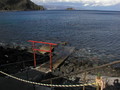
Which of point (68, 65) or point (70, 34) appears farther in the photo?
point (70, 34)

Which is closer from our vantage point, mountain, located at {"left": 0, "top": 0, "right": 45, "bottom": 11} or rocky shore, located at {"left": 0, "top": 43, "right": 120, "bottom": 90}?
rocky shore, located at {"left": 0, "top": 43, "right": 120, "bottom": 90}

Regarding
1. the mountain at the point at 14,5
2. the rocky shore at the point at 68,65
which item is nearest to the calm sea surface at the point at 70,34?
the rocky shore at the point at 68,65

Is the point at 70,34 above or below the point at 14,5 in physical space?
below

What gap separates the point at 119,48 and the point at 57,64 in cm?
1323

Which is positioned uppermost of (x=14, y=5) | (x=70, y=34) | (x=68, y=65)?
(x=14, y=5)

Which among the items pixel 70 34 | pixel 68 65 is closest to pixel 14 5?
pixel 70 34

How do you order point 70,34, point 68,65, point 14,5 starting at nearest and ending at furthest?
point 68,65, point 70,34, point 14,5

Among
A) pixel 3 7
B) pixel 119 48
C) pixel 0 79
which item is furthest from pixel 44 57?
pixel 3 7

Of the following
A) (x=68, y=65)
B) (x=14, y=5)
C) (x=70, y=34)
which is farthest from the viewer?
(x=14, y=5)

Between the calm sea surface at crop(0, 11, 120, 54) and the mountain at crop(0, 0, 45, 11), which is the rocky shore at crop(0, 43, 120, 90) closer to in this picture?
the calm sea surface at crop(0, 11, 120, 54)

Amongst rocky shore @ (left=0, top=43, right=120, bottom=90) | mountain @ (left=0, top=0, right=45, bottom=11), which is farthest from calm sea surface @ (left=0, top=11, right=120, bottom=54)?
mountain @ (left=0, top=0, right=45, bottom=11)

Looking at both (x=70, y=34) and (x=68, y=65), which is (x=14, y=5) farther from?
(x=68, y=65)

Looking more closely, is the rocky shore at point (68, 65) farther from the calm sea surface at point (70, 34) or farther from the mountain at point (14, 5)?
the mountain at point (14, 5)

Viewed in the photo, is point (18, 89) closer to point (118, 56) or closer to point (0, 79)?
point (0, 79)
